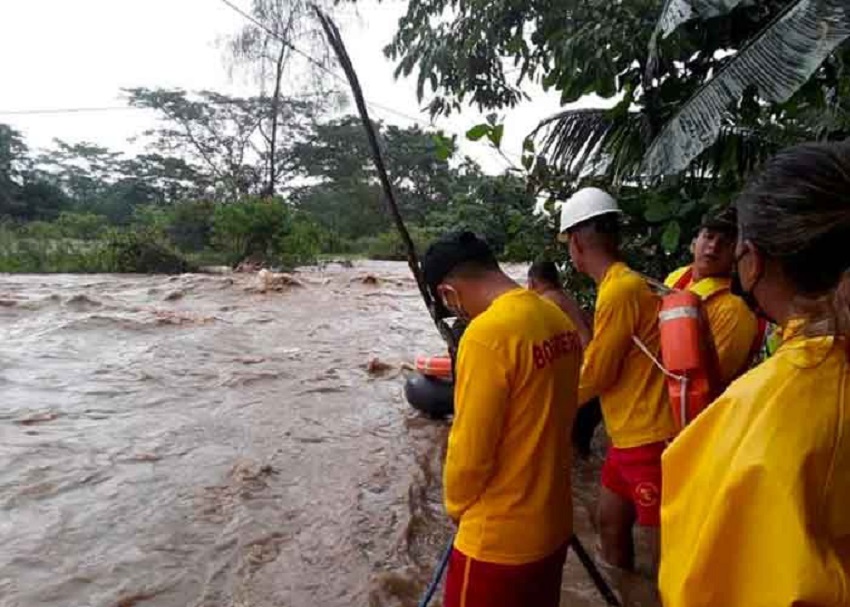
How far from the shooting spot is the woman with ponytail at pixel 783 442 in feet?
3.07

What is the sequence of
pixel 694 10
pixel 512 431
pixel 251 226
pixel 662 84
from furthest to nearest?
pixel 251 226 < pixel 662 84 < pixel 694 10 < pixel 512 431

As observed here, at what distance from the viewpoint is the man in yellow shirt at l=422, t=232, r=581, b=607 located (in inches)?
69.1

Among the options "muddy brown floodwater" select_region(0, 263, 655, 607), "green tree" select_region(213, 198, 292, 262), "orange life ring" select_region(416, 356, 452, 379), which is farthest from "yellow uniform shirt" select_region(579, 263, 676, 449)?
"green tree" select_region(213, 198, 292, 262)

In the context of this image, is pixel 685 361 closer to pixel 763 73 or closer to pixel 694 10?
pixel 763 73

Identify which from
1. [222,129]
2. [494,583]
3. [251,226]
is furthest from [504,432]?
[222,129]

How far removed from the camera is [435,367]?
20.1ft

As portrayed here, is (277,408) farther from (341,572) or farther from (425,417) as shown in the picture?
(341,572)

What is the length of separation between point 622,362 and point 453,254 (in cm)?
106

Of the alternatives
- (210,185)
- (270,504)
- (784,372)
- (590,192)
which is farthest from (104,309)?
(210,185)

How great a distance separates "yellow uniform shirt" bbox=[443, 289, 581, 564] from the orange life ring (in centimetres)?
408

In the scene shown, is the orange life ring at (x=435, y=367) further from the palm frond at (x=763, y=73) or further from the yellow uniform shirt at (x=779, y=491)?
the yellow uniform shirt at (x=779, y=491)

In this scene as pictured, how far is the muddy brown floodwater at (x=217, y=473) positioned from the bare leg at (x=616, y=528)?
152 mm

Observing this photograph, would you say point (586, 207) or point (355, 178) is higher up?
point (355, 178)

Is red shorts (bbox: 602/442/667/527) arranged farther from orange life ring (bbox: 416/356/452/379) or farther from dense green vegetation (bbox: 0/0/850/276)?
orange life ring (bbox: 416/356/452/379)
